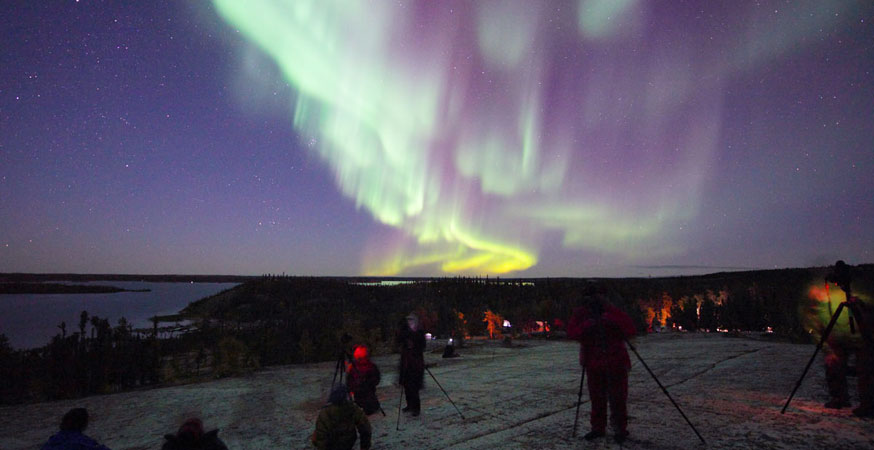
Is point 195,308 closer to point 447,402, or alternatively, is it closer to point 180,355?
point 180,355

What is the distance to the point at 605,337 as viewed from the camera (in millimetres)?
5773

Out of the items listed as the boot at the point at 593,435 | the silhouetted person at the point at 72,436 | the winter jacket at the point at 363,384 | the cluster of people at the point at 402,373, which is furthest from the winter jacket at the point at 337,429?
the boot at the point at 593,435

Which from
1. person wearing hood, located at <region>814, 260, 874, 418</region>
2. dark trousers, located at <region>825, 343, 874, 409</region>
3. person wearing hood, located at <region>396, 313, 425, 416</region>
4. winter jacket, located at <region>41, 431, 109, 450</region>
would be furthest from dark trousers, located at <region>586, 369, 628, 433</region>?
winter jacket, located at <region>41, 431, 109, 450</region>

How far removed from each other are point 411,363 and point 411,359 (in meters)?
0.08

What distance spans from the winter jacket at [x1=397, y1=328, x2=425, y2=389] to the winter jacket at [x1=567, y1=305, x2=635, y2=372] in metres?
3.56

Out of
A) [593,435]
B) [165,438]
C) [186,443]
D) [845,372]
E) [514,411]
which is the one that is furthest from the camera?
[514,411]

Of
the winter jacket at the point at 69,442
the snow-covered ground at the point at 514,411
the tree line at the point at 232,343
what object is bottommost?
the tree line at the point at 232,343

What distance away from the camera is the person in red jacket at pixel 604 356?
18.8 ft

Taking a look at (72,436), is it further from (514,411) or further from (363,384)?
(514,411)

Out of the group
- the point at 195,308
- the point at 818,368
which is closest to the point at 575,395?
the point at 818,368

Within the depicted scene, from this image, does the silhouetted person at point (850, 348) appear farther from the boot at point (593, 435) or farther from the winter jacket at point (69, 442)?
the winter jacket at point (69, 442)

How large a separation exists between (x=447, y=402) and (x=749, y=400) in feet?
19.9

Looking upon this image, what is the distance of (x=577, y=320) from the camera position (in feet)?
19.8

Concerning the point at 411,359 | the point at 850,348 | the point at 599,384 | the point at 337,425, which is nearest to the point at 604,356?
the point at 599,384
